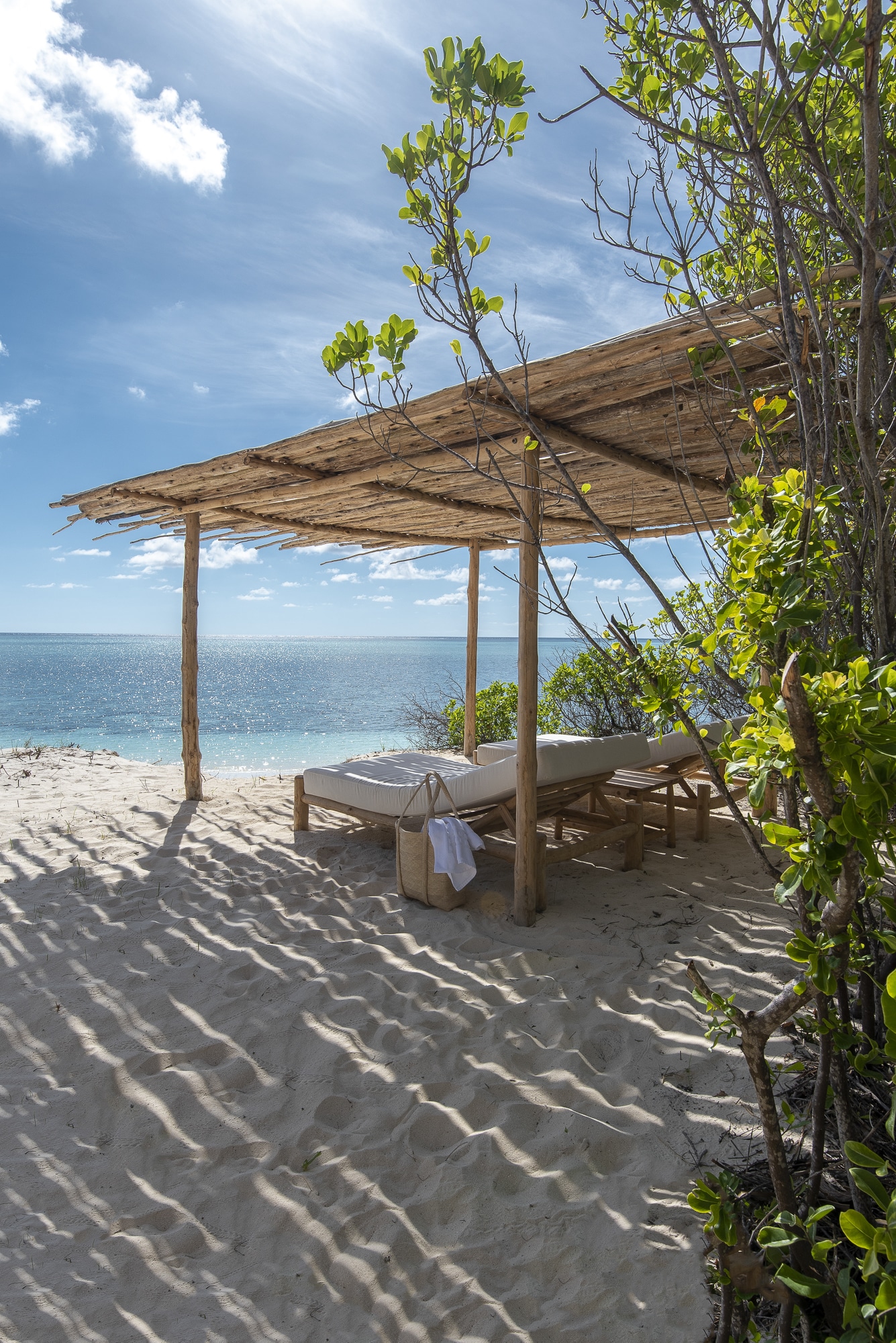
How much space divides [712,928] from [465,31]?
3.63 metres

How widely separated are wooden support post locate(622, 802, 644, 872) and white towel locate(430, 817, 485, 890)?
3.54 ft

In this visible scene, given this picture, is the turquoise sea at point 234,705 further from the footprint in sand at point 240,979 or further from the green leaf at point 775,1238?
the green leaf at point 775,1238

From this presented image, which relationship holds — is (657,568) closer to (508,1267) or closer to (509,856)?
(508,1267)

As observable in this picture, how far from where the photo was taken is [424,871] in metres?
3.89

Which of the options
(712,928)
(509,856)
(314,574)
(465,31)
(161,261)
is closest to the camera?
(465,31)

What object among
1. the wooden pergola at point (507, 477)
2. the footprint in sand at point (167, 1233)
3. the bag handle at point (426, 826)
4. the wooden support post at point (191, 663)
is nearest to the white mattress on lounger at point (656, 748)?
the bag handle at point (426, 826)

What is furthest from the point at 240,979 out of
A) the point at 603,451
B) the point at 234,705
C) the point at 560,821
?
the point at 234,705

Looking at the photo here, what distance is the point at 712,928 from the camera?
11.6ft

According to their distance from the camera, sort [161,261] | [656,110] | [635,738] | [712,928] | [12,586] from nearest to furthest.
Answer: [656,110], [712,928], [635,738], [161,261], [12,586]

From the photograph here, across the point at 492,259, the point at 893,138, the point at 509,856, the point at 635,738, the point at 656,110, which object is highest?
the point at 893,138

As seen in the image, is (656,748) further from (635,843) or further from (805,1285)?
(805,1285)

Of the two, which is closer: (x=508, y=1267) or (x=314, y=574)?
(x=508, y=1267)

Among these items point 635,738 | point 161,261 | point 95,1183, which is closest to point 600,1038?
point 95,1183

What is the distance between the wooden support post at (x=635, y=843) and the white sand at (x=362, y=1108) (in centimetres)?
31
